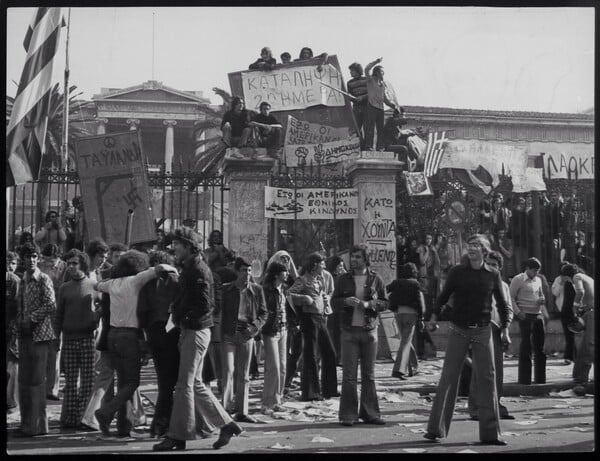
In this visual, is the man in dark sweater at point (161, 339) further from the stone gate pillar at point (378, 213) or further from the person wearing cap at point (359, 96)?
the person wearing cap at point (359, 96)

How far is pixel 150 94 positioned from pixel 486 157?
70.4ft

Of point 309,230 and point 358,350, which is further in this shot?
point 309,230

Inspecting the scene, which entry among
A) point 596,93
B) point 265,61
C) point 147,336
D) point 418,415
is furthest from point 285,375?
point 265,61

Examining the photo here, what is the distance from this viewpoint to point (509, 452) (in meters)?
7.25

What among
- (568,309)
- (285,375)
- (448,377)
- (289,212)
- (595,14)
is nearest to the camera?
(595,14)

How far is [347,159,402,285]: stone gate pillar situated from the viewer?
15016 mm

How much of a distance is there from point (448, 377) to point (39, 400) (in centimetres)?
373

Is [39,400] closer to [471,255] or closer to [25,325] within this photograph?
[25,325]

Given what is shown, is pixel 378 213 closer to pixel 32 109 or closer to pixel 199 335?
pixel 32 109

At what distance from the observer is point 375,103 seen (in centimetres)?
1573

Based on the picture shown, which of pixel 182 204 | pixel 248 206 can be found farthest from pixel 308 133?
pixel 248 206

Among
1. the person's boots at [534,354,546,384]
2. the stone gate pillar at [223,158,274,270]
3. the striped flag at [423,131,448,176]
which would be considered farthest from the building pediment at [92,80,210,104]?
the person's boots at [534,354,546,384]

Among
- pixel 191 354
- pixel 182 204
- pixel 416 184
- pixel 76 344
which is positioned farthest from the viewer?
pixel 182 204

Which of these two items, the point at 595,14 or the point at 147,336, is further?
the point at 147,336
